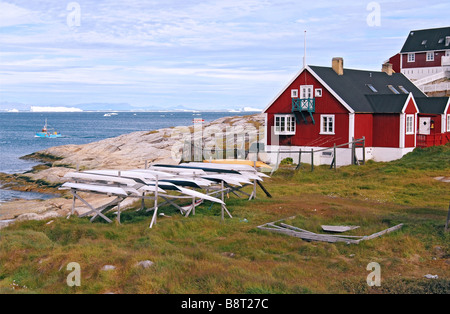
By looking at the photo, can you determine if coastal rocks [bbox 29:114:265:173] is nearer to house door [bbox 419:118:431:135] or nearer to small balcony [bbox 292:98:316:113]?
small balcony [bbox 292:98:316:113]

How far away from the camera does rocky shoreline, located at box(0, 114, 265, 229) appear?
→ 30047 mm

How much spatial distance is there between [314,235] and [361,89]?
84.4ft

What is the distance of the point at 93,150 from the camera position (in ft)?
198

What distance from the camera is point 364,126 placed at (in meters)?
35.9

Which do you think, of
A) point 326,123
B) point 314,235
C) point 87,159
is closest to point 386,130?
point 326,123

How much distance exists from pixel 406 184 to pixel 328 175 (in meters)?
5.50

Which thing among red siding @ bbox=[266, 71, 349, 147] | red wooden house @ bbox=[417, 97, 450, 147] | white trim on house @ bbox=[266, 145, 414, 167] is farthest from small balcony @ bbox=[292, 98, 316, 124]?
red wooden house @ bbox=[417, 97, 450, 147]

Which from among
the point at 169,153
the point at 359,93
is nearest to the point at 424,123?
the point at 359,93

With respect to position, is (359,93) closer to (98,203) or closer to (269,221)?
(98,203)

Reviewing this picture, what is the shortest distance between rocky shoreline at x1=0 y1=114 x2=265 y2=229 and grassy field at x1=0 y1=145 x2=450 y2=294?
11106mm

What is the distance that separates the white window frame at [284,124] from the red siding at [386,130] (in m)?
5.64

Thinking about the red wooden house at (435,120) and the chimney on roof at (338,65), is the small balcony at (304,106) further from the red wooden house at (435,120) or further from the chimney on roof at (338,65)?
the red wooden house at (435,120)

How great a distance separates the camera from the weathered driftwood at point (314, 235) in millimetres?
14836

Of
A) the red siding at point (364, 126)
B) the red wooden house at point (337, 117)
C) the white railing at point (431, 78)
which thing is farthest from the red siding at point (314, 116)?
the white railing at point (431, 78)
